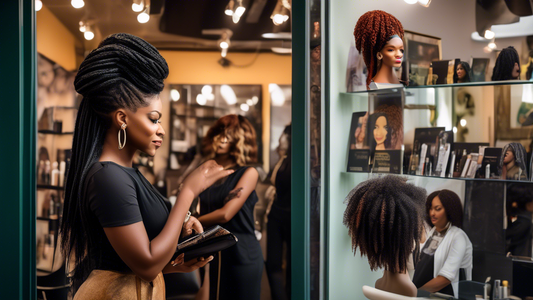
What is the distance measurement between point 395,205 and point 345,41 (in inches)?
38.7

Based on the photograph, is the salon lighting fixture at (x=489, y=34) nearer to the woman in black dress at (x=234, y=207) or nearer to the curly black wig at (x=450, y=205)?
the curly black wig at (x=450, y=205)

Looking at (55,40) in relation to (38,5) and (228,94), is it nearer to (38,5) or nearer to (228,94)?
(38,5)

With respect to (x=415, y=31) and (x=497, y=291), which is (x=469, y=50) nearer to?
(x=415, y=31)

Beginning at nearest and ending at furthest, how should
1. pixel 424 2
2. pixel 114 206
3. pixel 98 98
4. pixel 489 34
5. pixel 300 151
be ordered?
1. pixel 114 206
2. pixel 98 98
3. pixel 489 34
4. pixel 424 2
5. pixel 300 151

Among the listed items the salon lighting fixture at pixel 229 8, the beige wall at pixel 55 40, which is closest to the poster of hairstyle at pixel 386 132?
the salon lighting fixture at pixel 229 8

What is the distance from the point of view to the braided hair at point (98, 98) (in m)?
1.69

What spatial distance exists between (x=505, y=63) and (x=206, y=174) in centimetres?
165

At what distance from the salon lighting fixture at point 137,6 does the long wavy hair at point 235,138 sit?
76 cm

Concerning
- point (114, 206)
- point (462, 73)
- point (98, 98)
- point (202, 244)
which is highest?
point (462, 73)

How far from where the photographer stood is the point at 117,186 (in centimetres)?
162

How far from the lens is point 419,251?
6.71 feet

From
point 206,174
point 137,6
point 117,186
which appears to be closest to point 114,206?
point 117,186

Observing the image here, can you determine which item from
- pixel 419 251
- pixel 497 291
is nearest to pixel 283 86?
pixel 419 251

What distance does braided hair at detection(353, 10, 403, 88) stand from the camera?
2.15 metres
